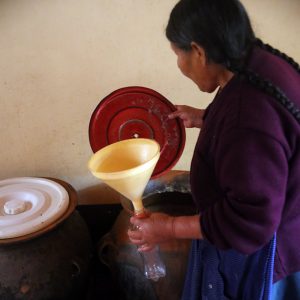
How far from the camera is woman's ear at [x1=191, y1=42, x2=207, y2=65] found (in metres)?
0.59

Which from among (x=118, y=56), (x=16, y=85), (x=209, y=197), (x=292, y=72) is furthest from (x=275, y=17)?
(x=16, y=85)

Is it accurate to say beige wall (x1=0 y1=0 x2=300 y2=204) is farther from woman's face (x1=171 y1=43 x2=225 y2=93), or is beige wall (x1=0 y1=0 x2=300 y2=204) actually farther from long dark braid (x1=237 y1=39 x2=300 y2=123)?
long dark braid (x1=237 y1=39 x2=300 y2=123)

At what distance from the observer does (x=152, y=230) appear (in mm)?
696

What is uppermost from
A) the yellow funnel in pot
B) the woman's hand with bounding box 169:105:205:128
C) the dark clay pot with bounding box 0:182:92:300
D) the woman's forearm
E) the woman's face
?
the woman's face

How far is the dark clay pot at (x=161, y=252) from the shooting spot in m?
0.96

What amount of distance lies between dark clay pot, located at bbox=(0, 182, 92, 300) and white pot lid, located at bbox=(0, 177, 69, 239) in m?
0.03

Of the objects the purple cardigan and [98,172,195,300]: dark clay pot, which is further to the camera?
[98,172,195,300]: dark clay pot

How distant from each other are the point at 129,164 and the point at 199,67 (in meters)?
0.26

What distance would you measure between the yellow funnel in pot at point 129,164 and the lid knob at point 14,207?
44 centimetres

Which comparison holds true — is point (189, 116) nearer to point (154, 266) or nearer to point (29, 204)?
point (154, 266)

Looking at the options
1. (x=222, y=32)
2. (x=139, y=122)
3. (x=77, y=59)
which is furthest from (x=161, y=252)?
(x=77, y=59)

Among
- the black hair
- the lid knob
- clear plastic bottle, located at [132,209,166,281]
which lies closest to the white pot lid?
the lid knob

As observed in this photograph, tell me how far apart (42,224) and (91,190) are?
0.48m

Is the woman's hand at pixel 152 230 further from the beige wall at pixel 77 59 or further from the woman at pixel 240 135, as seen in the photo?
the beige wall at pixel 77 59
